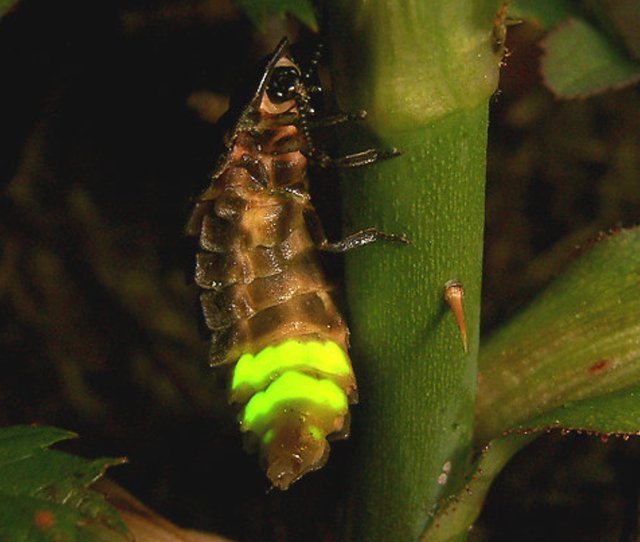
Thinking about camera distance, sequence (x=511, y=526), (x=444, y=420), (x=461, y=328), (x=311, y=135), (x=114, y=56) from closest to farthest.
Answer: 1. (x=461, y=328)
2. (x=444, y=420)
3. (x=311, y=135)
4. (x=511, y=526)
5. (x=114, y=56)

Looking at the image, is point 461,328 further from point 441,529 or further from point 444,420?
point 441,529

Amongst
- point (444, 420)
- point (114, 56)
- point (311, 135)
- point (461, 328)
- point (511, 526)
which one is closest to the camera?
point (461, 328)

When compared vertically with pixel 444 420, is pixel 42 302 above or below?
below

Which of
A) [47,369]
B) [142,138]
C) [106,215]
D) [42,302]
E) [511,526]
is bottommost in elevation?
[511,526]

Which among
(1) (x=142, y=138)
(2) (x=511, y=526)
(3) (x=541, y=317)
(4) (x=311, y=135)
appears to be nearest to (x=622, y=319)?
(3) (x=541, y=317)

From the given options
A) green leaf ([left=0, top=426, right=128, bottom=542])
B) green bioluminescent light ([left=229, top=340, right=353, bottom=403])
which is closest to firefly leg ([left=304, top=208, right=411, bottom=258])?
green bioluminescent light ([left=229, top=340, right=353, bottom=403])

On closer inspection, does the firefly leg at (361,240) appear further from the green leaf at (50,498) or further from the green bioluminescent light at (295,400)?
the green leaf at (50,498)

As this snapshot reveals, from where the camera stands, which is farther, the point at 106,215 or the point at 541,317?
the point at 106,215
